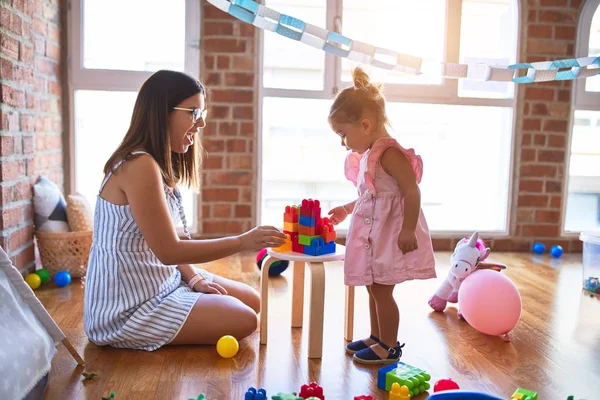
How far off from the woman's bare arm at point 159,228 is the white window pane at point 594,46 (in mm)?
3060

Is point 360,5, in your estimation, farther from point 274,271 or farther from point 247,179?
point 274,271

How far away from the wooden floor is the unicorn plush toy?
6 cm

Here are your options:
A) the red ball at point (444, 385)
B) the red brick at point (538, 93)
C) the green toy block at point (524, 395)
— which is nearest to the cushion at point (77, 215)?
the red ball at point (444, 385)

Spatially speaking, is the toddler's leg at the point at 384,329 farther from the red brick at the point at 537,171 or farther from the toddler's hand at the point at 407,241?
the red brick at the point at 537,171

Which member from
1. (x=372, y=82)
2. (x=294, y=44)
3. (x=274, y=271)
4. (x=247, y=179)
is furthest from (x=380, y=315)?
(x=294, y=44)

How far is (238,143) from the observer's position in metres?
3.67

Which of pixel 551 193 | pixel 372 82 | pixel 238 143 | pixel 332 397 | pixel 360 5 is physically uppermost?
pixel 360 5

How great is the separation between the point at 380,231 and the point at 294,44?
6.95 ft

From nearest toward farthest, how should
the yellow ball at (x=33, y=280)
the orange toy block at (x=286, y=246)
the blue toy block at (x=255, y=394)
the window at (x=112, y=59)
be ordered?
the blue toy block at (x=255, y=394), the orange toy block at (x=286, y=246), the yellow ball at (x=33, y=280), the window at (x=112, y=59)

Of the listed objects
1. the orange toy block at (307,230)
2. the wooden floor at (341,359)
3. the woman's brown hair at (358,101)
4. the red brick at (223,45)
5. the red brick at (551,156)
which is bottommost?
the wooden floor at (341,359)

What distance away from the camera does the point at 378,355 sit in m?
1.96

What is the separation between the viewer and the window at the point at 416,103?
3764 millimetres

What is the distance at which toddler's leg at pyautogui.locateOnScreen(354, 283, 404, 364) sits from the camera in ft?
6.44

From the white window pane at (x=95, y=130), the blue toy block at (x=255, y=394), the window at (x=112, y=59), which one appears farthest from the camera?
the white window pane at (x=95, y=130)
